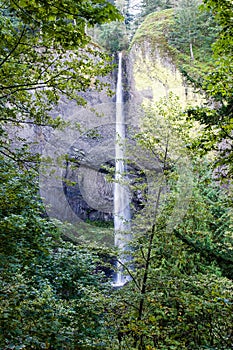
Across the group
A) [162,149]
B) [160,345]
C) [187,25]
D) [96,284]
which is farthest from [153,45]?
[160,345]

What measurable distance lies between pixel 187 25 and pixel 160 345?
44.3 ft

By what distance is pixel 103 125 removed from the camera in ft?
42.2

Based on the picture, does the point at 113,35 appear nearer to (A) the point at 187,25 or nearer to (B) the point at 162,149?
(A) the point at 187,25

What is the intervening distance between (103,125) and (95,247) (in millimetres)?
9298

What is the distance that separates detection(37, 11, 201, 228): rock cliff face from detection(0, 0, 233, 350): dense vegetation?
726cm

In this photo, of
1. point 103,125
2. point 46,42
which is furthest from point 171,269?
point 103,125

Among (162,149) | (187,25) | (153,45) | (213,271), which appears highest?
(187,25)

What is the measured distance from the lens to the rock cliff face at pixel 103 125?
1230cm

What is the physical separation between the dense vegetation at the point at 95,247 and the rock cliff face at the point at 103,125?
7.26 m

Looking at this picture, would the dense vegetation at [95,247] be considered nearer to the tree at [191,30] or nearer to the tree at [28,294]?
the tree at [28,294]

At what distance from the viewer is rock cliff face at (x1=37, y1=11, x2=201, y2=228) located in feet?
40.4

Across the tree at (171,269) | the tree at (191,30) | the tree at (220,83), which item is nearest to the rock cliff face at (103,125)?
the tree at (191,30)

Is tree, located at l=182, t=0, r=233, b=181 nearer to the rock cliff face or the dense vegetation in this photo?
the dense vegetation

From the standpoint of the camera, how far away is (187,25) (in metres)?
13.2
